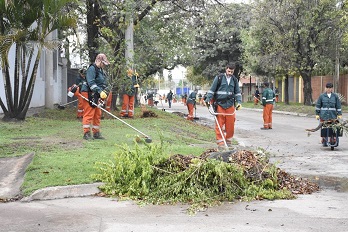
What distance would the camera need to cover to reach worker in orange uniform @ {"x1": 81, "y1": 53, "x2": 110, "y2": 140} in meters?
11.7

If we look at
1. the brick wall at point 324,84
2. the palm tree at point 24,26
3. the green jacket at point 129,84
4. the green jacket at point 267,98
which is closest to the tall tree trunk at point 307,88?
the brick wall at point 324,84

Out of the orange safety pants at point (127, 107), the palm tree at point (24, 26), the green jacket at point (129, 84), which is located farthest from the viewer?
the orange safety pants at point (127, 107)

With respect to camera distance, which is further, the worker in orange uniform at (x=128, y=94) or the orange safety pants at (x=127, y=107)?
the orange safety pants at (x=127, y=107)

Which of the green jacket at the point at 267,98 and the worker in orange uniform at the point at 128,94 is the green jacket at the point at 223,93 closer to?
the worker in orange uniform at the point at 128,94

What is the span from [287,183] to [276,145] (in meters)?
6.33

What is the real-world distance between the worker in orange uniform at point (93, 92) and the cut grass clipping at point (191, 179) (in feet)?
12.8

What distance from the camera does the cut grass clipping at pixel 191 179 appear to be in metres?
7.15

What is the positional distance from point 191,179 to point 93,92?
5.01 meters

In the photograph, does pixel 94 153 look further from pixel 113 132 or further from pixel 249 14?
pixel 249 14

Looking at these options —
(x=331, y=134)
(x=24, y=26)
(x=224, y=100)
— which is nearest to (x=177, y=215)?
(x=224, y=100)

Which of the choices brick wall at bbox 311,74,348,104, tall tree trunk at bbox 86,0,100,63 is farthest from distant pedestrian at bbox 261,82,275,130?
brick wall at bbox 311,74,348,104

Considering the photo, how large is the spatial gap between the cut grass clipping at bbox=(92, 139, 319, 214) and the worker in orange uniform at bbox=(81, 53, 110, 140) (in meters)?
3.90

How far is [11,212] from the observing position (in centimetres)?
660

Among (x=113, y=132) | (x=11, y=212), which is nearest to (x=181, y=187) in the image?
(x=11, y=212)
